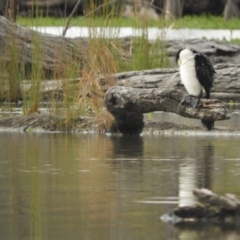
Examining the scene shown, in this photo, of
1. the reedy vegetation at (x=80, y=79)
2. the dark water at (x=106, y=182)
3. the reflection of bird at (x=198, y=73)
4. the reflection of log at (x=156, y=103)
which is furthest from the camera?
the reedy vegetation at (x=80, y=79)

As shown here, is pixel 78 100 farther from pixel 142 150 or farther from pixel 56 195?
pixel 56 195

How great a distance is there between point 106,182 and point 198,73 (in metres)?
4.24

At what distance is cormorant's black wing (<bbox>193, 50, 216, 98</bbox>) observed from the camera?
39.3 feet

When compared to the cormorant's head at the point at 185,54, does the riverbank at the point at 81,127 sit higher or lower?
lower

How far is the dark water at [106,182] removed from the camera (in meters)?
6.14

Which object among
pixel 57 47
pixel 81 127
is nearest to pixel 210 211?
pixel 81 127

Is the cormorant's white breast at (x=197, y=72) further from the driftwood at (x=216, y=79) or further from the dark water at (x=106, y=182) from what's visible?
the driftwood at (x=216, y=79)

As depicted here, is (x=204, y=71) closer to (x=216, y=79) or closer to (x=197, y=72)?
(x=197, y=72)

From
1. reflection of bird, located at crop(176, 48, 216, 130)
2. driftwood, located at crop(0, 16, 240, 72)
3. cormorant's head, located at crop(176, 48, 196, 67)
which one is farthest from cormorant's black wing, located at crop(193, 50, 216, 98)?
driftwood, located at crop(0, 16, 240, 72)

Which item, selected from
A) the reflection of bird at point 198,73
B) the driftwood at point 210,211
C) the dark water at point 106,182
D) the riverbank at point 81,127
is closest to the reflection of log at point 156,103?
the dark water at point 106,182

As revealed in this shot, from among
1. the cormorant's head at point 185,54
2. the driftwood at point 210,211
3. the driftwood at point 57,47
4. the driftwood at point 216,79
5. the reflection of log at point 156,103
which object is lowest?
the driftwood at point 210,211

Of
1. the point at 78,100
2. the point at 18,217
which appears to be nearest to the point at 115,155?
the point at 78,100

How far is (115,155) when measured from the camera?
9.99m

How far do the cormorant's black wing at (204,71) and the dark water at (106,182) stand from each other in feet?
2.13
